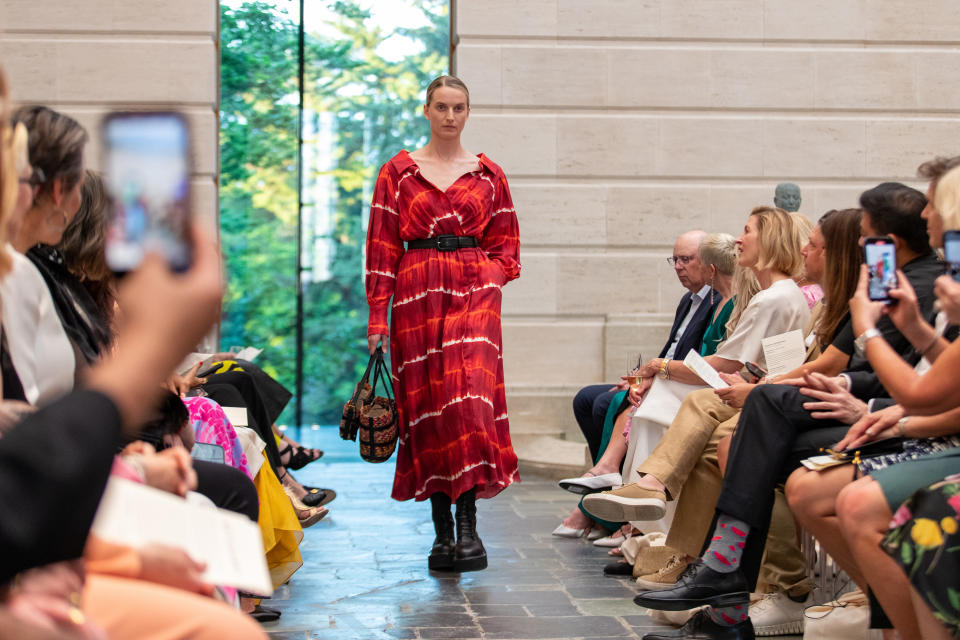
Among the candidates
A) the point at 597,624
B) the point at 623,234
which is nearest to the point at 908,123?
the point at 623,234

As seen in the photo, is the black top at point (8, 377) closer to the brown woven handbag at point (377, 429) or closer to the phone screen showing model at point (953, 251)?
the phone screen showing model at point (953, 251)

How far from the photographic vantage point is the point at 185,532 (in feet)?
4.77

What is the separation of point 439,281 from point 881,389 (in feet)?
6.89

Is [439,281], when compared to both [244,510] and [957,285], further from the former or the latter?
[957,285]

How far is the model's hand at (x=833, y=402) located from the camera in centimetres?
336

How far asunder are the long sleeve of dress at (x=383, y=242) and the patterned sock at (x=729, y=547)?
214 centimetres

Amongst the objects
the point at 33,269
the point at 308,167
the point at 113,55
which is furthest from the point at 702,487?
the point at 113,55

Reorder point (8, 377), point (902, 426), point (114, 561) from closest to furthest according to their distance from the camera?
point (114, 561), point (8, 377), point (902, 426)

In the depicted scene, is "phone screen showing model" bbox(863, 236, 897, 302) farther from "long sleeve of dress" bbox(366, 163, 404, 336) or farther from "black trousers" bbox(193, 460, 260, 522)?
"long sleeve of dress" bbox(366, 163, 404, 336)

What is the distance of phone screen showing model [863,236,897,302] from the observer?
3.01 m

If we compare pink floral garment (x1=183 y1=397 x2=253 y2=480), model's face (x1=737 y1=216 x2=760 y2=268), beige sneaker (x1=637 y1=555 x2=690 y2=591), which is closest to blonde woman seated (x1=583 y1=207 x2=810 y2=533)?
model's face (x1=737 y1=216 x2=760 y2=268)

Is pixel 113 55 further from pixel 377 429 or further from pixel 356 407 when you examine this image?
pixel 377 429

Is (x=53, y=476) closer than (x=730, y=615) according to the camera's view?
Yes

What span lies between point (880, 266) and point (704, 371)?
1.30 meters
